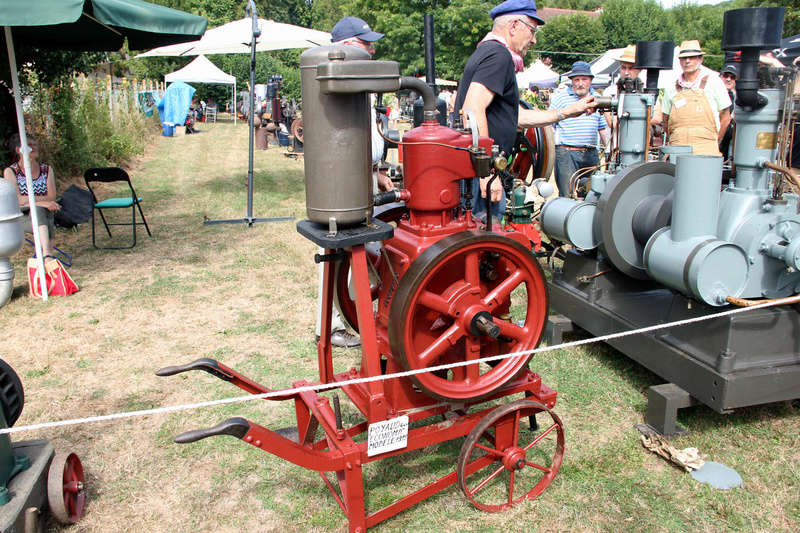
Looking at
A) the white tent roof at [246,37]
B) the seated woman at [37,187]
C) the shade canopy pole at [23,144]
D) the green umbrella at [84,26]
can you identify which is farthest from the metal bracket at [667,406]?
the white tent roof at [246,37]

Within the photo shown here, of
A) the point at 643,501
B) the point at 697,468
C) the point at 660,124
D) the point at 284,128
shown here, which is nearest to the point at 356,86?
the point at 643,501

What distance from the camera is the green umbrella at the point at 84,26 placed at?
458 cm

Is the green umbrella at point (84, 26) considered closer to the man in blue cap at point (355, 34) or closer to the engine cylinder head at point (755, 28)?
the man in blue cap at point (355, 34)

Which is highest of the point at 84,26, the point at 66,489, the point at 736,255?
the point at 84,26

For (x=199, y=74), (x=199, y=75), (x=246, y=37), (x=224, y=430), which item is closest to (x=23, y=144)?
(x=224, y=430)

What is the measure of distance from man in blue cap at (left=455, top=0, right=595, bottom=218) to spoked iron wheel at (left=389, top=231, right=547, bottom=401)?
75 centimetres

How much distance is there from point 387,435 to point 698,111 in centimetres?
433

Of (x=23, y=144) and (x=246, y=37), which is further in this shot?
(x=246, y=37)

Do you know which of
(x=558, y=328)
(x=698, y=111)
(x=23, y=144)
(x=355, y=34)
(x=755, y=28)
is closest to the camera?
(x=755, y=28)

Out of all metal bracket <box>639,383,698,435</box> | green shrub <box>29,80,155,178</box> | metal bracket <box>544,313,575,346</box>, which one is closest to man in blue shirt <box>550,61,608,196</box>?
metal bracket <box>544,313,575,346</box>

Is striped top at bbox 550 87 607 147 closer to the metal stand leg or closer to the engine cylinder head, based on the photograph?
the engine cylinder head

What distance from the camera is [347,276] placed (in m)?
2.98

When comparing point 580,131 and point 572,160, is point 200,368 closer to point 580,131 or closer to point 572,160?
point 572,160

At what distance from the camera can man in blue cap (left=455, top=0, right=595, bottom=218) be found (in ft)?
10.4
